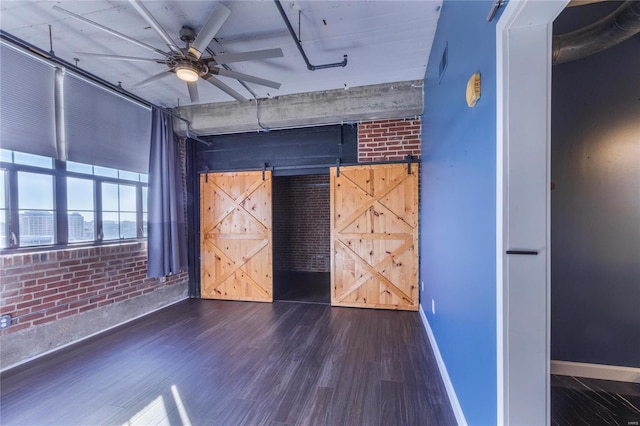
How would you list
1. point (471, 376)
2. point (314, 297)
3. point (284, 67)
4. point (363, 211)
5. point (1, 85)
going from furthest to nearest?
point (314, 297), point (363, 211), point (284, 67), point (1, 85), point (471, 376)

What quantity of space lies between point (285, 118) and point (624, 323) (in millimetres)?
3906

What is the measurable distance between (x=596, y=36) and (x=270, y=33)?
7.70 ft

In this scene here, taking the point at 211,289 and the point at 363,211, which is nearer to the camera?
the point at 363,211

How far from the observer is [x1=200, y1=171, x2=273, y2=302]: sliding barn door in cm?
382

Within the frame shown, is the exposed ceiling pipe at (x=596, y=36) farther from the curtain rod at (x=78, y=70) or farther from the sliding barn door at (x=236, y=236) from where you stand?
the curtain rod at (x=78, y=70)

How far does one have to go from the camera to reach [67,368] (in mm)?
2139

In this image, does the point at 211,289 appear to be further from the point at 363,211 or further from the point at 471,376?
the point at 471,376

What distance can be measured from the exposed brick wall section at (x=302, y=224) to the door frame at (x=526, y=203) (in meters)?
4.84

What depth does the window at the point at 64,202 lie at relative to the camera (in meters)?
2.19

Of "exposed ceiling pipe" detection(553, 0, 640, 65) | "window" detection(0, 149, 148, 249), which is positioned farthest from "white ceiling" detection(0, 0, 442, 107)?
"window" detection(0, 149, 148, 249)

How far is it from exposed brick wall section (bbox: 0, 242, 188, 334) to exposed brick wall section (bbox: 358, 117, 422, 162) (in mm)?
3447

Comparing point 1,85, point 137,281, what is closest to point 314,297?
point 137,281

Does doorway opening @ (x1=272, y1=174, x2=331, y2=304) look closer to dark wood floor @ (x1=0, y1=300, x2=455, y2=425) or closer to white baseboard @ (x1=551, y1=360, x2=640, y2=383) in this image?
dark wood floor @ (x1=0, y1=300, x2=455, y2=425)

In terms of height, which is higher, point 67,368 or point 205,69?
point 205,69
